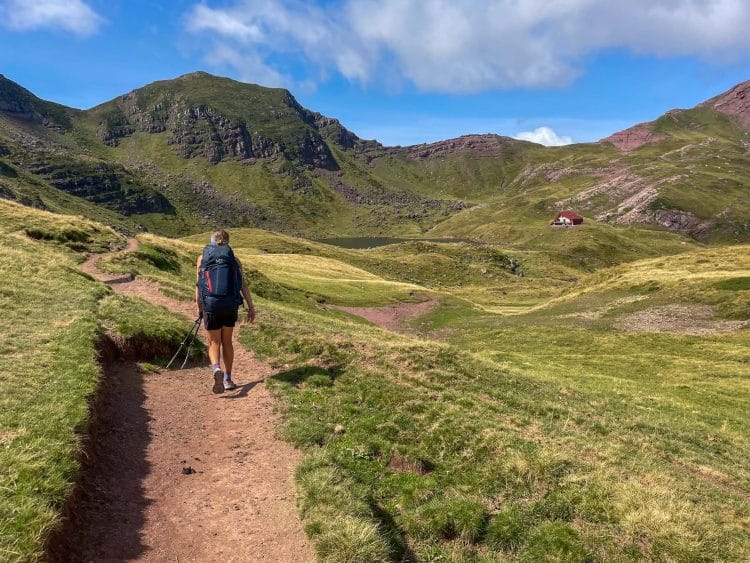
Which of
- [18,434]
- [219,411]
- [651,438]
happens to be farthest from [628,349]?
[18,434]

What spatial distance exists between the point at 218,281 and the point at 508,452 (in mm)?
10968

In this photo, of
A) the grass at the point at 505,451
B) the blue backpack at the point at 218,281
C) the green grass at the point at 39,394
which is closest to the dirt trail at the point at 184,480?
the green grass at the point at 39,394

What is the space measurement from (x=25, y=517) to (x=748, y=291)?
63561mm

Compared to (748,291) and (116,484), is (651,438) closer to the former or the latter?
(116,484)

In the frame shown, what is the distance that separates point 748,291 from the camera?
161 feet

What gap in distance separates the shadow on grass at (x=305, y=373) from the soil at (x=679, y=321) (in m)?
42.0

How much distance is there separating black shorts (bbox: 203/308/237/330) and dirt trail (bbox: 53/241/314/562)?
8.74ft

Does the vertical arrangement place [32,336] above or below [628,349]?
above

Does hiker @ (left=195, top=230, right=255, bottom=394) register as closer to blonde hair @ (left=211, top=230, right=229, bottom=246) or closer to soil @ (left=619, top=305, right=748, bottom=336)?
blonde hair @ (left=211, top=230, right=229, bottom=246)

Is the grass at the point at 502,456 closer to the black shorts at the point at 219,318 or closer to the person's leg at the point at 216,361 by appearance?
the person's leg at the point at 216,361

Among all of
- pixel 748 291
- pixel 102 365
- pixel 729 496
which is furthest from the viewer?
pixel 748 291

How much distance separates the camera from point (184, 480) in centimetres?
1061

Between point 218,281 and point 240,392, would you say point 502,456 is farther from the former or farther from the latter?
point 218,281

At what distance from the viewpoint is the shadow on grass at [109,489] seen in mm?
7789
